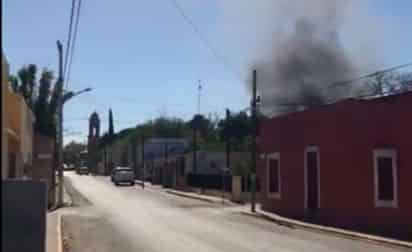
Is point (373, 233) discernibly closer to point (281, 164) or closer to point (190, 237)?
point (190, 237)

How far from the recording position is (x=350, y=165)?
2952 cm

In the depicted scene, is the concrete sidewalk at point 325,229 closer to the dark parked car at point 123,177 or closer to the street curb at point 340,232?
Answer: the street curb at point 340,232

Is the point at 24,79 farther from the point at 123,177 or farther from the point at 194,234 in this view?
the point at 194,234

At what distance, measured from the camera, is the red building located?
2689cm

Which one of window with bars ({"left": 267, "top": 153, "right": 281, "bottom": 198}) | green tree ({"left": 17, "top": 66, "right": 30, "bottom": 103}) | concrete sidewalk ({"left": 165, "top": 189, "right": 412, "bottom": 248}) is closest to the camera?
concrete sidewalk ({"left": 165, "top": 189, "right": 412, "bottom": 248})

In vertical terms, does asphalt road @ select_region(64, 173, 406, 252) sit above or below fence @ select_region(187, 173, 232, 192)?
below

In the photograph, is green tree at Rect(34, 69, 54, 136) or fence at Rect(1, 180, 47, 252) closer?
fence at Rect(1, 180, 47, 252)

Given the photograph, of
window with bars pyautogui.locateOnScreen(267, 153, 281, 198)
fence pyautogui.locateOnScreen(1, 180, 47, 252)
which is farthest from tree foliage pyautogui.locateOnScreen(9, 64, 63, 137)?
fence pyautogui.locateOnScreen(1, 180, 47, 252)

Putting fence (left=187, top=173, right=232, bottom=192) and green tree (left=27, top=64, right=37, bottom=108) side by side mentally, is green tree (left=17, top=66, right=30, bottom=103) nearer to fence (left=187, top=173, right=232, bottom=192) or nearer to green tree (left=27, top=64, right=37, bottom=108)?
green tree (left=27, top=64, right=37, bottom=108)

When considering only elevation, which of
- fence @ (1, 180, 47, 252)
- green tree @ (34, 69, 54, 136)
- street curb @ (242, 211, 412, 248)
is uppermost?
green tree @ (34, 69, 54, 136)

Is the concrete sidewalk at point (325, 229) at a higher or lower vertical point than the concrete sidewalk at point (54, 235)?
lower

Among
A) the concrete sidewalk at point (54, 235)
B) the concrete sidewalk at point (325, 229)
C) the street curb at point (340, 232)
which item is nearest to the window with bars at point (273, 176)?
the concrete sidewalk at point (325, 229)

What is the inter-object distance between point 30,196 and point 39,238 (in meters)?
0.39

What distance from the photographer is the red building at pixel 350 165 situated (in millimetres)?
26891
